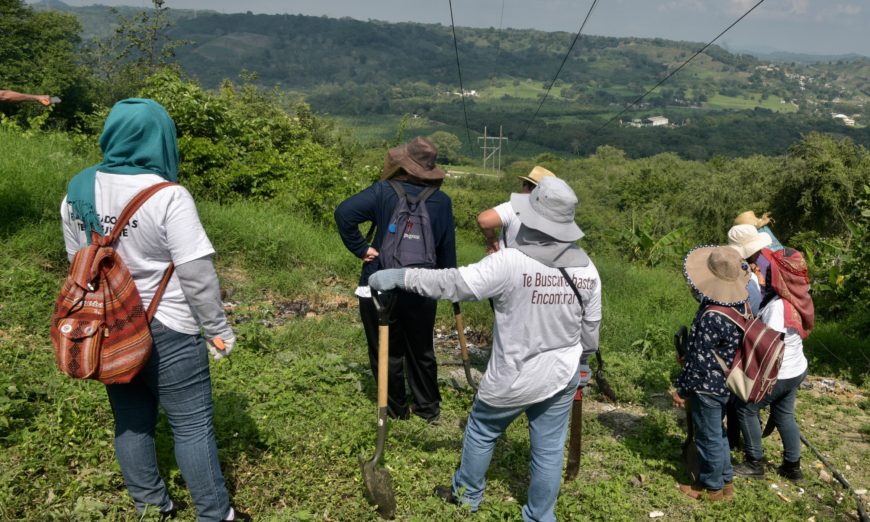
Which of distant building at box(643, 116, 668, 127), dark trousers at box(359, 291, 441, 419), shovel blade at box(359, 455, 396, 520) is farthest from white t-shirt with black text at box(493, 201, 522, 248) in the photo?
distant building at box(643, 116, 668, 127)

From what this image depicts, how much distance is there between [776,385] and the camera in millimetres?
4180

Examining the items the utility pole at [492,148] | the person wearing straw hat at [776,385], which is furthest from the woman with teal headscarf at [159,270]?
the utility pole at [492,148]

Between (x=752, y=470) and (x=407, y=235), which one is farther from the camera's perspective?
(x=752, y=470)

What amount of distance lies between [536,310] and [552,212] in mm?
474

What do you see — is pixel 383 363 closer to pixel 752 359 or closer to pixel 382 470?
pixel 382 470

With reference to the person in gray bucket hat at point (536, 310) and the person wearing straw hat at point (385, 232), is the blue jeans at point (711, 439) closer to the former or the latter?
the person in gray bucket hat at point (536, 310)

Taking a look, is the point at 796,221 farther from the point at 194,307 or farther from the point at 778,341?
the point at 194,307

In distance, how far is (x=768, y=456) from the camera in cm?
487

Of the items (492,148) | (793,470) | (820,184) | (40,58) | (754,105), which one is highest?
(40,58)

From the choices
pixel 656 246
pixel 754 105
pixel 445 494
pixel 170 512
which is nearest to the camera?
pixel 170 512

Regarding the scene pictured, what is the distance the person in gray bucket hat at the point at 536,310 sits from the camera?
2.98 metres

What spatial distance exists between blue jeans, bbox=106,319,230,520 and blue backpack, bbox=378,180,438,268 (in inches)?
58.1

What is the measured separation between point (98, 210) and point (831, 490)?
16.2 feet

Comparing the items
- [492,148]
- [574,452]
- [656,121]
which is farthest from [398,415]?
[656,121]
